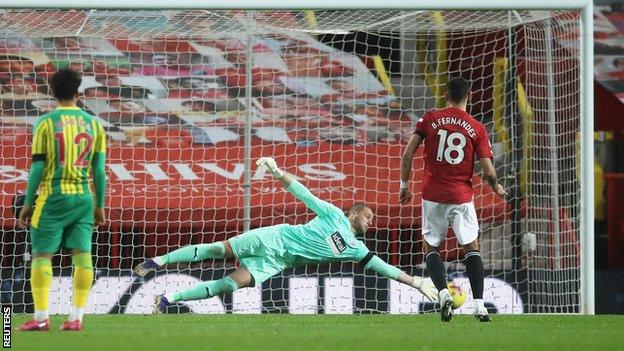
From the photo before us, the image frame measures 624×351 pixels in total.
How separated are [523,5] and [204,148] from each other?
12.4 ft

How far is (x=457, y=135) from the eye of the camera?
1046cm

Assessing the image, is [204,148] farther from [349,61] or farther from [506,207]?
[506,207]

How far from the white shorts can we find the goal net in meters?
2.45

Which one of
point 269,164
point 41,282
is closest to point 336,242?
point 269,164

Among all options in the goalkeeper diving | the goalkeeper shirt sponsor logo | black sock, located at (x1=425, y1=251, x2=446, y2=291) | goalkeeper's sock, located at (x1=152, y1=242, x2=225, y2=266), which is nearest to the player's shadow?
the goalkeeper diving

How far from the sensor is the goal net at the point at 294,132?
42.7 feet

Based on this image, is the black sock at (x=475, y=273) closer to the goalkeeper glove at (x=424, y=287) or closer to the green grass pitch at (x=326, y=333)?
the green grass pitch at (x=326, y=333)

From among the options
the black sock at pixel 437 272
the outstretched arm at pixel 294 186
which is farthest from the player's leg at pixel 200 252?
the black sock at pixel 437 272

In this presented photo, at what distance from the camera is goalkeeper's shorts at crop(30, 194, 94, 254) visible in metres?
8.37

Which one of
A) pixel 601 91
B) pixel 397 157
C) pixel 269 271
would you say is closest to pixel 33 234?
pixel 269 271

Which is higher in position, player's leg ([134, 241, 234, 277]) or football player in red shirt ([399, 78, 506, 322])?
football player in red shirt ([399, 78, 506, 322])

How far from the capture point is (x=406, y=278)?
11359 mm

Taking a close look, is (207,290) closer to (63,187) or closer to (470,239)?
(470,239)

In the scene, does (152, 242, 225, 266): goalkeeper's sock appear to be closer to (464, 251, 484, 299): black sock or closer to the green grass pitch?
the green grass pitch
